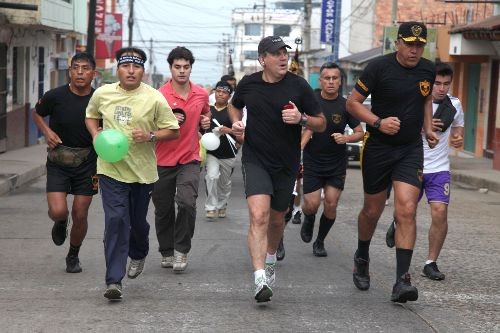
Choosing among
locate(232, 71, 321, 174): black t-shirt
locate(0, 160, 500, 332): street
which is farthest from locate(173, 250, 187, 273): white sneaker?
locate(232, 71, 321, 174): black t-shirt

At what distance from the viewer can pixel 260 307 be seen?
7.38 metres

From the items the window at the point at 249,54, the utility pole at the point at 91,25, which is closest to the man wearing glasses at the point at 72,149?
the utility pole at the point at 91,25

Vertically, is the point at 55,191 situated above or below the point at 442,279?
above

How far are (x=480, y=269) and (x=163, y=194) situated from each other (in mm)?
3155

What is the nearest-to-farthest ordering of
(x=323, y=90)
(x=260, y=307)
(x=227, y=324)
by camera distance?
(x=227, y=324), (x=260, y=307), (x=323, y=90)

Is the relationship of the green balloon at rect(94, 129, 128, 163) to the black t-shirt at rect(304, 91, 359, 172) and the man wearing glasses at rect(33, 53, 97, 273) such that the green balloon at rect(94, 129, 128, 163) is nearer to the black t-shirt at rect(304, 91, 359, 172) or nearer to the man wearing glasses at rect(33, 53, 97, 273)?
the man wearing glasses at rect(33, 53, 97, 273)

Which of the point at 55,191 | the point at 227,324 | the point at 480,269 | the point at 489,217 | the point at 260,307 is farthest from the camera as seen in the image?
the point at 489,217

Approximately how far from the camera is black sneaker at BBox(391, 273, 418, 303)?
7.33 meters

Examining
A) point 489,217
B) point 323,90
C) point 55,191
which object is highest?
point 323,90

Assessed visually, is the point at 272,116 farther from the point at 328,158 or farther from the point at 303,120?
the point at 328,158

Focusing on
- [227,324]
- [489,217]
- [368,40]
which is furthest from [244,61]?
[227,324]

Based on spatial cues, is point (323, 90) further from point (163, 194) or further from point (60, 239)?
point (60, 239)

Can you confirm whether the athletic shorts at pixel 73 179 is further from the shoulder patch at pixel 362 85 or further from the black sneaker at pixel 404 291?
the black sneaker at pixel 404 291

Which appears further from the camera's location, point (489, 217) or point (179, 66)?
point (489, 217)
